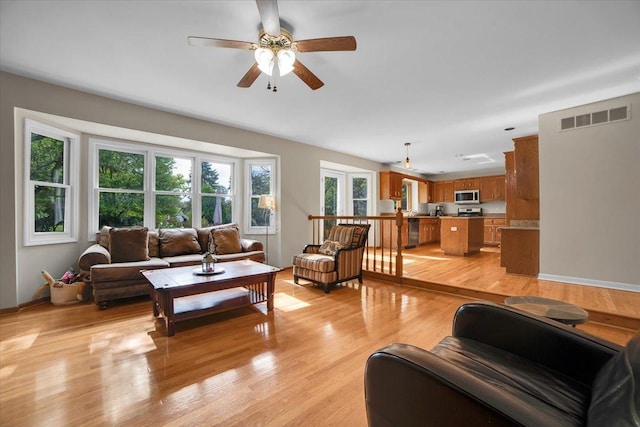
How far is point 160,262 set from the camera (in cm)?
341

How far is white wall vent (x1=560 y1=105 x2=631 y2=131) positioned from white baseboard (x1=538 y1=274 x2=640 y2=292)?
2.09m

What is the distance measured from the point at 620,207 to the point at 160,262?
5978 mm

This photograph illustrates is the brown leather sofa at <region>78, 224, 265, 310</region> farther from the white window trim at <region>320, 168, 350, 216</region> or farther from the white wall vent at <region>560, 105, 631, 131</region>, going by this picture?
the white wall vent at <region>560, 105, 631, 131</region>

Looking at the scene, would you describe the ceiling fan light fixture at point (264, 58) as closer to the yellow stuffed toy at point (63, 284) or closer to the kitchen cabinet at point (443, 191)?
the yellow stuffed toy at point (63, 284)

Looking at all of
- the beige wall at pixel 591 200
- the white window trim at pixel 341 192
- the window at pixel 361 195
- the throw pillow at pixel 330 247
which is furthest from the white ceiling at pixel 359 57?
the window at pixel 361 195

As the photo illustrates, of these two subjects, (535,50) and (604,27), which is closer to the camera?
(604,27)

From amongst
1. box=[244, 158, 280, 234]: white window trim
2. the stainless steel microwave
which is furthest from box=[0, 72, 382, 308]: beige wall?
the stainless steel microwave

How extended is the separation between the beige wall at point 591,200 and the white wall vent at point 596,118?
0.17 ft

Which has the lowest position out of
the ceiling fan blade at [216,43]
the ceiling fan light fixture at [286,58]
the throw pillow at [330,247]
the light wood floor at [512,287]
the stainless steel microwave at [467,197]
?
the light wood floor at [512,287]

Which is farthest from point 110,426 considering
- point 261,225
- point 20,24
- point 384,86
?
point 261,225

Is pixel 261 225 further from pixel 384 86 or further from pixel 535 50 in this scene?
pixel 535 50

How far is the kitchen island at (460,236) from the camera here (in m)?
5.98

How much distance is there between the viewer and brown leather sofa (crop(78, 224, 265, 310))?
3.03m

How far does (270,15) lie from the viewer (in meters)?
1.62
